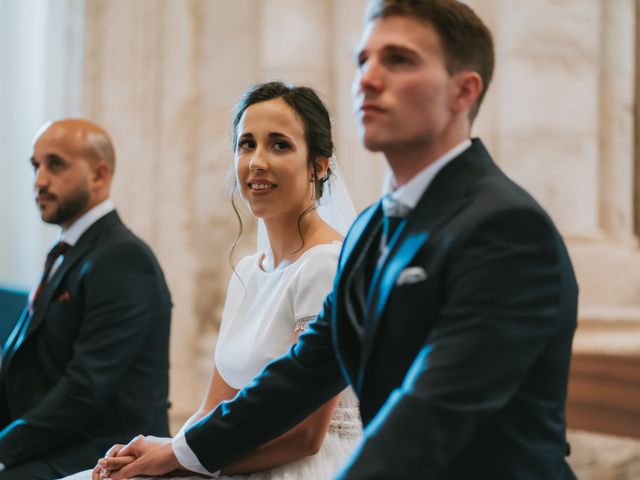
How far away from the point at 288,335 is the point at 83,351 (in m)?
1.06

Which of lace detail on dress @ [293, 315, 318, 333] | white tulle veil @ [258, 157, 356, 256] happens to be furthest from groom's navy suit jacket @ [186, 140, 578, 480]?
white tulle veil @ [258, 157, 356, 256]

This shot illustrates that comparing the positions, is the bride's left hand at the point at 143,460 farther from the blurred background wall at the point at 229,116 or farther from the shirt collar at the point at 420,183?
the blurred background wall at the point at 229,116

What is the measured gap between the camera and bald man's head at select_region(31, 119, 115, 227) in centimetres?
341

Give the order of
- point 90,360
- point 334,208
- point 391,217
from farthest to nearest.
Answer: point 90,360, point 334,208, point 391,217

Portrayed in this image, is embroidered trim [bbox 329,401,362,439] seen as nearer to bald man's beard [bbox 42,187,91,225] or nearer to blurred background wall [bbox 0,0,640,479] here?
bald man's beard [bbox 42,187,91,225]

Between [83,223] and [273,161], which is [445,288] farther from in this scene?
[83,223]

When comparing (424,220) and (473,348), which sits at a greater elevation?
(424,220)

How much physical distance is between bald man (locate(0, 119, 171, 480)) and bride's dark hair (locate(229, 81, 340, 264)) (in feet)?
2.77

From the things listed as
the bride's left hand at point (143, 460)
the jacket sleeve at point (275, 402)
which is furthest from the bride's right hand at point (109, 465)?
the jacket sleeve at point (275, 402)

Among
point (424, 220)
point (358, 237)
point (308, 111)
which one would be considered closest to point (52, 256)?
point (308, 111)

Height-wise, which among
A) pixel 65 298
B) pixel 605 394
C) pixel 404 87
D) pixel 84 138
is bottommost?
pixel 605 394

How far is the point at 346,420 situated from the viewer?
2340 millimetres

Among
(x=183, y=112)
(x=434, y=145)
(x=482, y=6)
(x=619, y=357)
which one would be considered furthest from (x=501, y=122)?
(x=434, y=145)

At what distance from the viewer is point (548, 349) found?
4.86 ft
